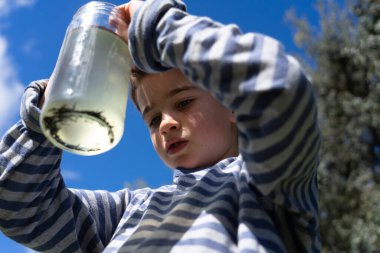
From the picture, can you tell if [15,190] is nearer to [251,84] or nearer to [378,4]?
[251,84]

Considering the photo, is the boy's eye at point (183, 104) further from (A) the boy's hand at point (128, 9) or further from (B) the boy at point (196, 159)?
(A) the boy's hand at point (128, 9)

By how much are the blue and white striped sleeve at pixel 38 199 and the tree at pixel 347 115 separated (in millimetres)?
3310

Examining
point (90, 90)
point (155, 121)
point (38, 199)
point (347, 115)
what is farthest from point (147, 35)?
point (347, 115)

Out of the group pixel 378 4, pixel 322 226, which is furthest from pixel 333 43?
pixel 322 226

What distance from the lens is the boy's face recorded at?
0.75 metres

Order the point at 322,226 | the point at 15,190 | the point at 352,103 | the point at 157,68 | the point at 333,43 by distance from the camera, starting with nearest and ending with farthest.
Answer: the point at 157,68 → the point at 15,190 → the point at 322,226 → the point at 352,103 → the point at 333,43

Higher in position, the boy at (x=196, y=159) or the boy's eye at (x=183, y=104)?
the boy's eye at (x=183, y=104)

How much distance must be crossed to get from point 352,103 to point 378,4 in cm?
87

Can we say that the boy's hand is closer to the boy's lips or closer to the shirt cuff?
the shirt cuff

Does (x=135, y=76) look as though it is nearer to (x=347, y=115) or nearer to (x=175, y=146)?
(x=175, y=146)

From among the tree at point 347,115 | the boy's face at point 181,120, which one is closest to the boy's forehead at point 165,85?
the boy's face at point 181,120

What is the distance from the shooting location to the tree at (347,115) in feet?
13.4

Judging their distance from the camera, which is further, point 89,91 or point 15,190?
point 15,190

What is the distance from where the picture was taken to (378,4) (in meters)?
4.41
